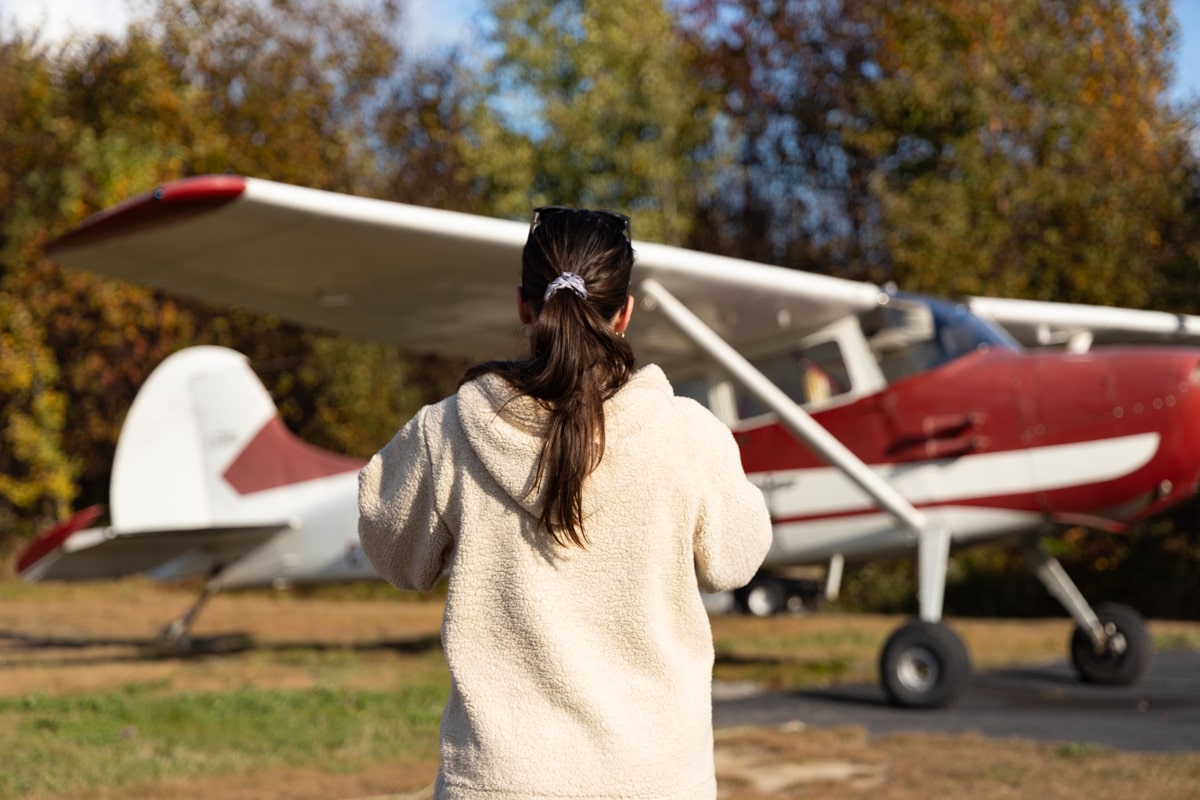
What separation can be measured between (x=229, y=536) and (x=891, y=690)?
5.48m

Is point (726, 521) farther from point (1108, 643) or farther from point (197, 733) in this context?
point (1108, 643)

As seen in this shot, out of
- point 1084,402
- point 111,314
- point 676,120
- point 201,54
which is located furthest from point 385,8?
point 1084,402

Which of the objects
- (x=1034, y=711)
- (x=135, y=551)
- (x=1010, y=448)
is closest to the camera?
(x=1034, y=711)

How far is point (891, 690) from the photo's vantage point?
759 centimetres

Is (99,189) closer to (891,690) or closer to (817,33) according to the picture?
(817,33)

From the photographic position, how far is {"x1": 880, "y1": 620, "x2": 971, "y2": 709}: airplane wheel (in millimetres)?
7453

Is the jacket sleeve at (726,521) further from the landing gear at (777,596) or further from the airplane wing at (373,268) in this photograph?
the landing gear at (777,596)

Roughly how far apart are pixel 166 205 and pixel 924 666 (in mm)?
4908

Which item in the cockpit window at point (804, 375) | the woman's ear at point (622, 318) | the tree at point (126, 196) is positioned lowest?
the woman's ear at point (622, 318)

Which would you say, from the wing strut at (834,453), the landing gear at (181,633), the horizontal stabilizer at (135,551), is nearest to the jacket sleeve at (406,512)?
the wing strut at (834,453)

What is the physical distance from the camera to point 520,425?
5.98 feet

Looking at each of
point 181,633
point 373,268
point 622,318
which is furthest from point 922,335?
point 622,318

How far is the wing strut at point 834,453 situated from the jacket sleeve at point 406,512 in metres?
6.21

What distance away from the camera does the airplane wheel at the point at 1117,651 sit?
8.22 meters
